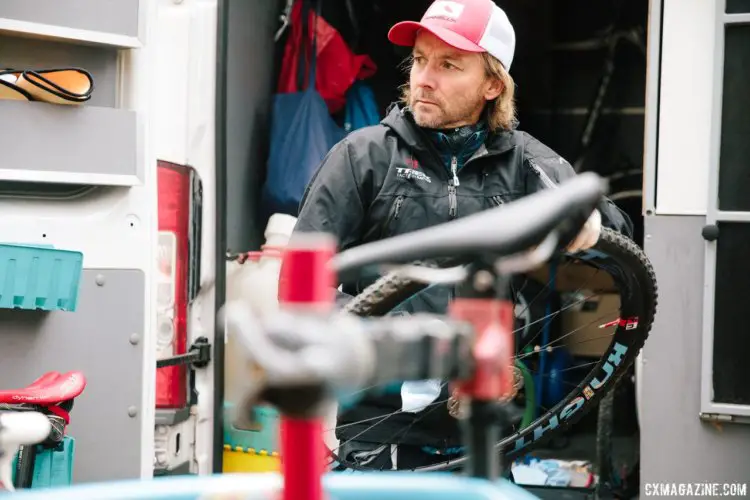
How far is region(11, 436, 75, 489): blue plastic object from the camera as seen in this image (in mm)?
2275

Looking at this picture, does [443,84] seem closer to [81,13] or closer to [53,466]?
[81,13]

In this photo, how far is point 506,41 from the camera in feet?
8.39

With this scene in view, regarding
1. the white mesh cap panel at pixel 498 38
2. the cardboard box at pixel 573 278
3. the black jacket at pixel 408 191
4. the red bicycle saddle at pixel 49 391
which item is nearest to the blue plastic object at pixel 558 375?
the cardboard box at pixel 573 278

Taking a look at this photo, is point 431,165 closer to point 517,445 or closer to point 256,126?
point 517,445

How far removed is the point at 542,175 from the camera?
2.32m

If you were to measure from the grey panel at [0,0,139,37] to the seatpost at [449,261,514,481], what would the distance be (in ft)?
6.54

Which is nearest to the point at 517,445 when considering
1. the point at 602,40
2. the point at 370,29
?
the point at 370,29

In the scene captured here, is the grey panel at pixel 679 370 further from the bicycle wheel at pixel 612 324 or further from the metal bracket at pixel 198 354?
the metal bracket at pixel 198 354

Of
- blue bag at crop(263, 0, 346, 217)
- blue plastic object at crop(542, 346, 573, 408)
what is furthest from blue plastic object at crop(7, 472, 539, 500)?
blue plastic object at crop(542, 346, 573, 408)

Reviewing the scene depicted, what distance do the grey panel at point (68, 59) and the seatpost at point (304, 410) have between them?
207cm

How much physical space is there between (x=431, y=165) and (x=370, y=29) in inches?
119

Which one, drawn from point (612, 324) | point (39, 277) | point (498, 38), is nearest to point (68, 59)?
point (39, 277)

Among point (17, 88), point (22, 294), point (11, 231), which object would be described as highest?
point (17, 88)

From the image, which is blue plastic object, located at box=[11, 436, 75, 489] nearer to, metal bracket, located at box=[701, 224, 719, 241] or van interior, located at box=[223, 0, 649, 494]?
van interior, located at box=[223, 0, 649, 494]
